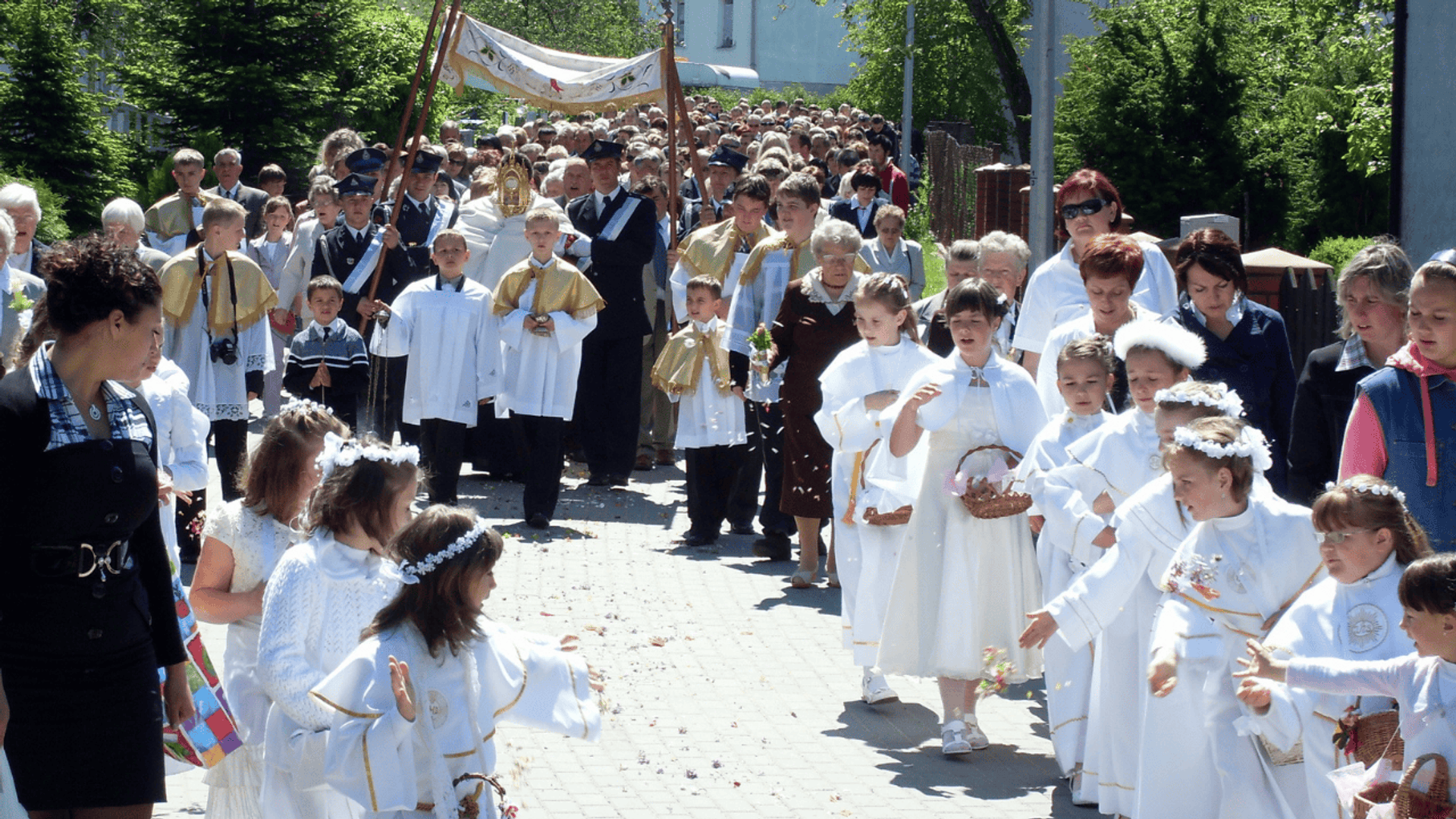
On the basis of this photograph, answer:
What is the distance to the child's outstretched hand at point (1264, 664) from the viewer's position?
467 centimetres

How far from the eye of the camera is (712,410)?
11.2 meters

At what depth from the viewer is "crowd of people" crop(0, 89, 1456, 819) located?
13.8 ft

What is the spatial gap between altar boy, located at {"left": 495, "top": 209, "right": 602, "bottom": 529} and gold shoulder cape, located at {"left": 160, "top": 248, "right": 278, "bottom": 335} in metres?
1.86

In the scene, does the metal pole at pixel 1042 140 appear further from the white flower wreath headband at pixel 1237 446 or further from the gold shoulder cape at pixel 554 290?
the white flower wreath headband at pixel 1237 446

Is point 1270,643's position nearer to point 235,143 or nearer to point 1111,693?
point 1111,693

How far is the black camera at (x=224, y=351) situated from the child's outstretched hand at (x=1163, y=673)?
6791 millimetres

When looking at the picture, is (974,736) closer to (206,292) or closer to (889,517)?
(889,517)

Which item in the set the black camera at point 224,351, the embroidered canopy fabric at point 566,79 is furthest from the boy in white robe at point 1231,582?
the embroidered canopy fabric at point 566,79

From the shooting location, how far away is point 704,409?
11203 mm

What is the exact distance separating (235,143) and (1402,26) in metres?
14.5

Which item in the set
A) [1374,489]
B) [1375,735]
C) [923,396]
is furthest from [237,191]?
[1375,735]

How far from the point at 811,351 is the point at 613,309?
335 centimetres

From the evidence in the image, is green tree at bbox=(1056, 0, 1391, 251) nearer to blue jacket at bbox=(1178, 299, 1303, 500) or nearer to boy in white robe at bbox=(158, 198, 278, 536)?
boy in white robe at bbox=(158, 198, 278, 536)

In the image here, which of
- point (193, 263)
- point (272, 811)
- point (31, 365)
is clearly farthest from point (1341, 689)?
point (193, 263)
